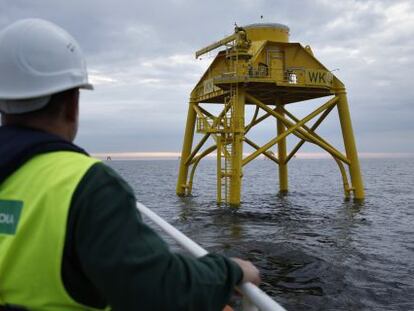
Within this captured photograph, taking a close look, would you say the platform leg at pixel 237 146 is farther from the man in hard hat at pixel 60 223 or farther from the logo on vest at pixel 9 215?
the logo on vest at pixel 9 215

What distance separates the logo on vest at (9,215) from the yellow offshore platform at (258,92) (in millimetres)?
16501

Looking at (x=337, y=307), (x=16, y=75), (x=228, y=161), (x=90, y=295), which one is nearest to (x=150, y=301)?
(x=90, y=295)

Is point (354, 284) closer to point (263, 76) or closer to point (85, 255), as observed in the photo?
point (85, 255)

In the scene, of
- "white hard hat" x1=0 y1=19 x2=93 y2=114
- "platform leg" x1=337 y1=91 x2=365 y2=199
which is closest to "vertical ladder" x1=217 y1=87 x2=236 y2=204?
"platform leg" x1=337 y1=91 x2=365 y2=199

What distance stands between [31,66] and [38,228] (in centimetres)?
58

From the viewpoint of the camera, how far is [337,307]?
24.7 feet

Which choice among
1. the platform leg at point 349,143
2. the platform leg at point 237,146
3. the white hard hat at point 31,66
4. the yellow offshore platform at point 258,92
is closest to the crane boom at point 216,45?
the yellow offshore platform at point 258,92

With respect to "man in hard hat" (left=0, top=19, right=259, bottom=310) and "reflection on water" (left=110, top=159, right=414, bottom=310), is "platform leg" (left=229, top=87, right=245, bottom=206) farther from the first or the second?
"man in hard hat" (left=0, top=19, right=259, bottom=310)

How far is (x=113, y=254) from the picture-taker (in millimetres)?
1383

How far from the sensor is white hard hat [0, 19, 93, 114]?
163 centimetres

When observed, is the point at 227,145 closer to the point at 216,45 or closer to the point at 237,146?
the point at 237,146

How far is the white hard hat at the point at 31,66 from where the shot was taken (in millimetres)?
1635

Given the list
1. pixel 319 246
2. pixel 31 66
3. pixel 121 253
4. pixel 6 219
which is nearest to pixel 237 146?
pixel 319 246

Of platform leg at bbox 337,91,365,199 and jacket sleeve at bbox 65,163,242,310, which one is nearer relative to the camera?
jacket sleeve at bbox 65,163,242,310
